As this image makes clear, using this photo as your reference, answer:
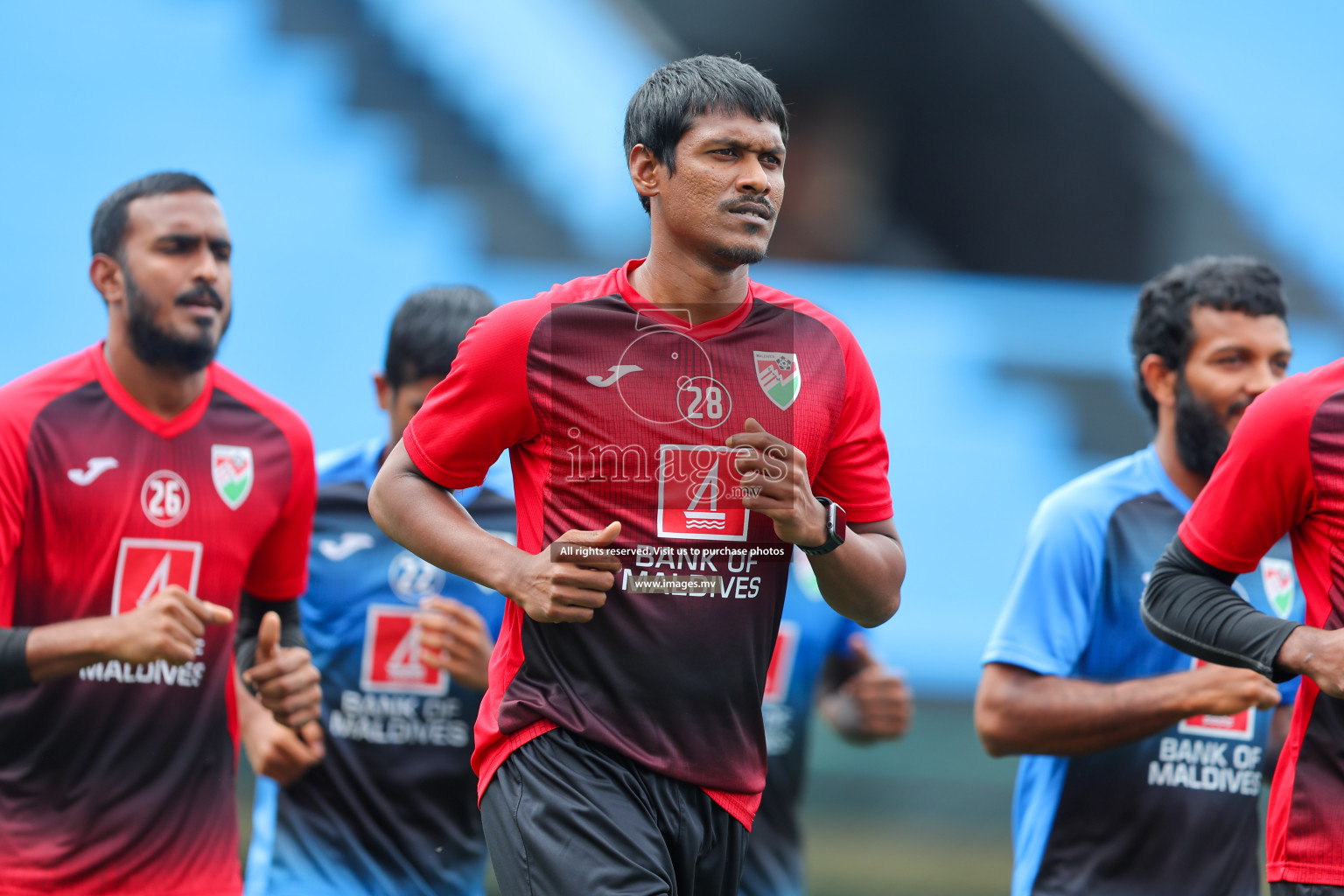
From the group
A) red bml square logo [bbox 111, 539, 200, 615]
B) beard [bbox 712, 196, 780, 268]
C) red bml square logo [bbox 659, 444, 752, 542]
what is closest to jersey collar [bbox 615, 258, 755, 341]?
beard [bbox 712, 196, 780, 268]

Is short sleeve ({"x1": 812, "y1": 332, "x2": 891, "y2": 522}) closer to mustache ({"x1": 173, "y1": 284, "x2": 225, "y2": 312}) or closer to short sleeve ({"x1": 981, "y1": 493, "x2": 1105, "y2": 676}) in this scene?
short sleeve ({"x1": 981, "y1": 493, "x2": 1105, "y2": 676})

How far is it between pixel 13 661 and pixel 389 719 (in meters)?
1.27

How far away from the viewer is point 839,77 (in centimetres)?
1185

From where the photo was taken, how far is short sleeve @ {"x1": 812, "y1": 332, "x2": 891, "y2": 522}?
2.99 metres

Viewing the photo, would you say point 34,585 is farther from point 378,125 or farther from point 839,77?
point 839,77

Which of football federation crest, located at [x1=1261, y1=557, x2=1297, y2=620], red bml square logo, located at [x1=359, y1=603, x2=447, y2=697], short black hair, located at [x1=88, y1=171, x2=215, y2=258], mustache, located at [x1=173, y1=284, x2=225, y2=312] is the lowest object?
red bml square logo, located at [x1=359, y1=603, x2=447, y2=697]

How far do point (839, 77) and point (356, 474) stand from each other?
316 inches

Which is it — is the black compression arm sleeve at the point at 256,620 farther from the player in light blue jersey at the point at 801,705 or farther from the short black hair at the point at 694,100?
the short black hair at the point at 694,100

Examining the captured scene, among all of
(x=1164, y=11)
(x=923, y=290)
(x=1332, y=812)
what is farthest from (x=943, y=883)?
(x=1164, y=11)

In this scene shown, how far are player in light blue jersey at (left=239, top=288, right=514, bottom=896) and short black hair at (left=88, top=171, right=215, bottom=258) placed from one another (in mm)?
752

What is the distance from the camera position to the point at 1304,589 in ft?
9.75

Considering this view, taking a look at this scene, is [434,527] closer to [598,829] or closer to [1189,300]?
[598,829]

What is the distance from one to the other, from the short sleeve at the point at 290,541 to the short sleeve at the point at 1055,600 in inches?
77.6

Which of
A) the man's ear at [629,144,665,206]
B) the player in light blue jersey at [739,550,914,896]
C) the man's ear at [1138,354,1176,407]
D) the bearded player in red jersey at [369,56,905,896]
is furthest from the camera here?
the player in light blue jersey at [739,550,914,896]
